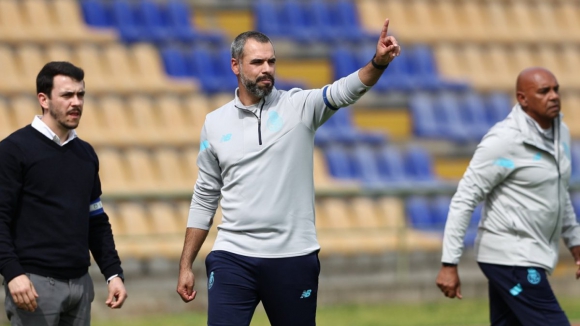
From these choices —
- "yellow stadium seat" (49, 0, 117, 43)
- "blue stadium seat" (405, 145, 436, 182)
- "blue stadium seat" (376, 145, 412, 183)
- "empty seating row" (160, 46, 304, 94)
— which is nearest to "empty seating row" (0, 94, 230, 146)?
"empty seating row" (160, 46, 304, 94)

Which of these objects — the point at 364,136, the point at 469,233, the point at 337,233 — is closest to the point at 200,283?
the point at 337,233

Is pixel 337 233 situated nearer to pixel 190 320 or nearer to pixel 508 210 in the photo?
pixel 190 320

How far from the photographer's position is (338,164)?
16547 millimetres

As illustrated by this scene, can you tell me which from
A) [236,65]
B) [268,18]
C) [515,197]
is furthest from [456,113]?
[236,65]

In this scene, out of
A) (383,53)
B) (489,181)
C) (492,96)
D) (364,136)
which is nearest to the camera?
(383,53)

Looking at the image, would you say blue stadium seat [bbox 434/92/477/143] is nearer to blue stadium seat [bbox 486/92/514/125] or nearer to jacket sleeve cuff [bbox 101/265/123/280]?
blue stadium seat [bbox 486/92/514/125]

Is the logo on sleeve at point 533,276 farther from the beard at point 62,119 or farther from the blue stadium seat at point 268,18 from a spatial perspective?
the blue stadium seat at point 268,18

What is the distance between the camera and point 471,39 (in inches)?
787

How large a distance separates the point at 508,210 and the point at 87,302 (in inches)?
99.8

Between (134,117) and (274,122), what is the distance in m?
10.3

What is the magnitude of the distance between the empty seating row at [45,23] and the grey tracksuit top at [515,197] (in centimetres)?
1079

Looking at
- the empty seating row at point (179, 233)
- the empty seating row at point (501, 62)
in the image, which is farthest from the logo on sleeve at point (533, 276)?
the empty seating row at point (501, 62)

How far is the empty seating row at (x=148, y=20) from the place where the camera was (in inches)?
672

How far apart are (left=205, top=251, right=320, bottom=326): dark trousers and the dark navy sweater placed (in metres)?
0.73
